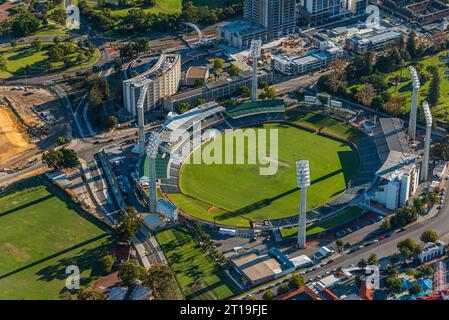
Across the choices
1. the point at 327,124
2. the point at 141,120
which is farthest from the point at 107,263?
the point at 327,124

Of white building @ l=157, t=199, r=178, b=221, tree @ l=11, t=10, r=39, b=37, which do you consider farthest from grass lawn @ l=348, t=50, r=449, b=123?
tree @ l=11, t=10, r=39, b=37

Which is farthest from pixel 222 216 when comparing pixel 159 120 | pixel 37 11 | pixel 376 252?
pixel 37 11

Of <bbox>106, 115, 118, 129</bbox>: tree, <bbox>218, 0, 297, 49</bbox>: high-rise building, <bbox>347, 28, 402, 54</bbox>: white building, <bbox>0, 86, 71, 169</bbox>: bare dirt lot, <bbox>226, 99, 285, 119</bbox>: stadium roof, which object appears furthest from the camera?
<bbox>218, 0, 297, 49</bbox>: high-rise building

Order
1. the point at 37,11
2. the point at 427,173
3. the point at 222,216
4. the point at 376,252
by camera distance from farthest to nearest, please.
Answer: the point at 37,11 < the point at 427,173 < the point at 222,216 < the point at 376,252

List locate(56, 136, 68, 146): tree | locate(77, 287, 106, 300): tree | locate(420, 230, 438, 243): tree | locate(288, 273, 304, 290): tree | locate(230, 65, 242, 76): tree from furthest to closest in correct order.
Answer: locate(230, 65, 242, 76): tree
locate(56, 136, 68, 146): tree
locate(420, 230, 438, 243): tree
locate(288, 273, 304, 290): tree
locate(77, 287, 106, 300): tree

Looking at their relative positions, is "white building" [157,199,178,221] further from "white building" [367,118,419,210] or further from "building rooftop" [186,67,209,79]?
"building rooftop" [186,67,209,79]

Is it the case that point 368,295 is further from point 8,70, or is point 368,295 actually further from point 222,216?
point 8,70
